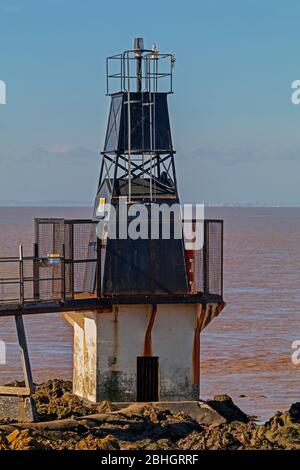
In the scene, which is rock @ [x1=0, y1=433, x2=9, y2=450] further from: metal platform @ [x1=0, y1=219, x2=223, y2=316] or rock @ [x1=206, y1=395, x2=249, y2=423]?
rock @ [x1=206, y1=395, x2=249, y2=423]

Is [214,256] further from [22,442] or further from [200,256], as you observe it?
[22,442]

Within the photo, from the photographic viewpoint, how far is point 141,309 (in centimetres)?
2761

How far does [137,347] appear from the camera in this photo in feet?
90.4

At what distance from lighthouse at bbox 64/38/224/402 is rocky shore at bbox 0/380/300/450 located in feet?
2.25

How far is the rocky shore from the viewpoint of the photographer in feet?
75.0

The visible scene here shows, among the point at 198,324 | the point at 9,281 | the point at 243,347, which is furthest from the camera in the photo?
the point at 243,347

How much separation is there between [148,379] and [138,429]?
2.71 m

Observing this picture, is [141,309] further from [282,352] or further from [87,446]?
[282,352]

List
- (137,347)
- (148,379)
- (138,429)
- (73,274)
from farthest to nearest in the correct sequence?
1. (148,379)
2. (137,347)
3. (73,274)
4. (138,429)

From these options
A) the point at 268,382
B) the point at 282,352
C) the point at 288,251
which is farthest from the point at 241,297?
the point at 288,251

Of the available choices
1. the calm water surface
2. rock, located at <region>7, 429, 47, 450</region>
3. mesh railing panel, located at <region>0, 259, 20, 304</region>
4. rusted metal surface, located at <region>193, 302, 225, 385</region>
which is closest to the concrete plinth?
rusted metal surface, located at <region>193, 302, 225, 385</region>

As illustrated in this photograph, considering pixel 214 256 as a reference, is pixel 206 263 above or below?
below

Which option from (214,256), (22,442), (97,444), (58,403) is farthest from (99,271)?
(22,442)
